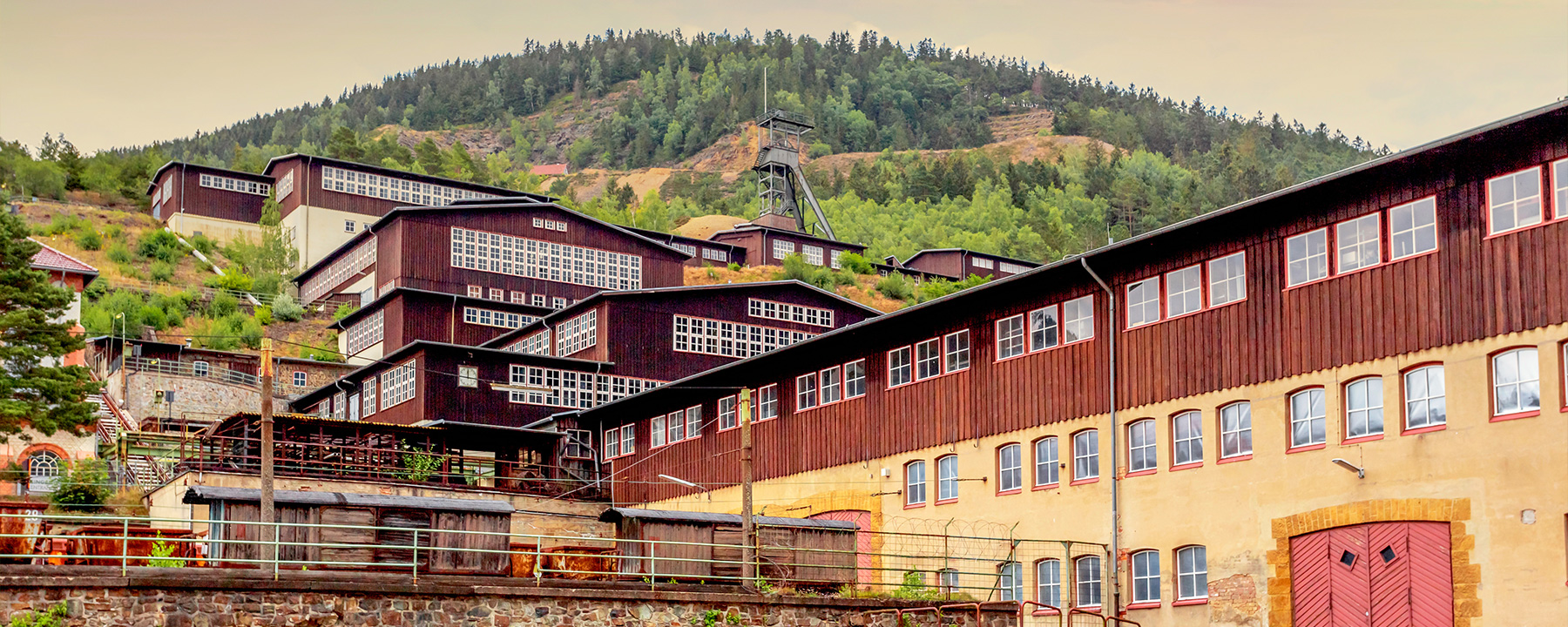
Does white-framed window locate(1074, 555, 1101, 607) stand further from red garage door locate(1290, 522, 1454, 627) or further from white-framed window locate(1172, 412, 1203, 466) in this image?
red garage door locate(1290, 522, 1454, 627)

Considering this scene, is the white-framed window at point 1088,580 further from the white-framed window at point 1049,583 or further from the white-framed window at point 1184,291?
the white-framed window at point 1184,291

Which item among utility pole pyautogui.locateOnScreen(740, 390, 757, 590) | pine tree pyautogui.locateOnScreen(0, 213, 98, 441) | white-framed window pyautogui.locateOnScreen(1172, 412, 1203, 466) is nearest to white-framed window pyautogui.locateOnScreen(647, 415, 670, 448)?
utility pole pyautogui.locateOnScreen(740, 390, 757, 590)

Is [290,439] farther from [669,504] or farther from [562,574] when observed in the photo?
[562,574]

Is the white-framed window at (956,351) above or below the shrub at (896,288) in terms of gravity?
below

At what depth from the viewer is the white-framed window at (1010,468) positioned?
105 feet

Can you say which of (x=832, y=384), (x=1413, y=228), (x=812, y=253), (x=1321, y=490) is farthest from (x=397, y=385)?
(x=812, y=253)

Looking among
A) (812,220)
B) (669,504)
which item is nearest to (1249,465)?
(669,504)

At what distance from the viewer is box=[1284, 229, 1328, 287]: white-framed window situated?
86.0 ft

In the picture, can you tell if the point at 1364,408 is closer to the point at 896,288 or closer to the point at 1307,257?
the point at 1307,257

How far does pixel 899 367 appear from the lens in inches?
1416

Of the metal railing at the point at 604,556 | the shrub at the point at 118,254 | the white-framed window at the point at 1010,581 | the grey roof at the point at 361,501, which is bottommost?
the white-framed window at the point at 1010,581

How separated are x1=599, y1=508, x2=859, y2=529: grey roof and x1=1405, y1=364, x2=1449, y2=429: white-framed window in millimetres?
12487

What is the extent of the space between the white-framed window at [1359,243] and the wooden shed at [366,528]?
16570 millimetres

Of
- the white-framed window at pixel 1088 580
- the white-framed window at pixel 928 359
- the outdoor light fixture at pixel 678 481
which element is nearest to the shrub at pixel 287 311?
the outdoor light fixture at pixel 678 481
